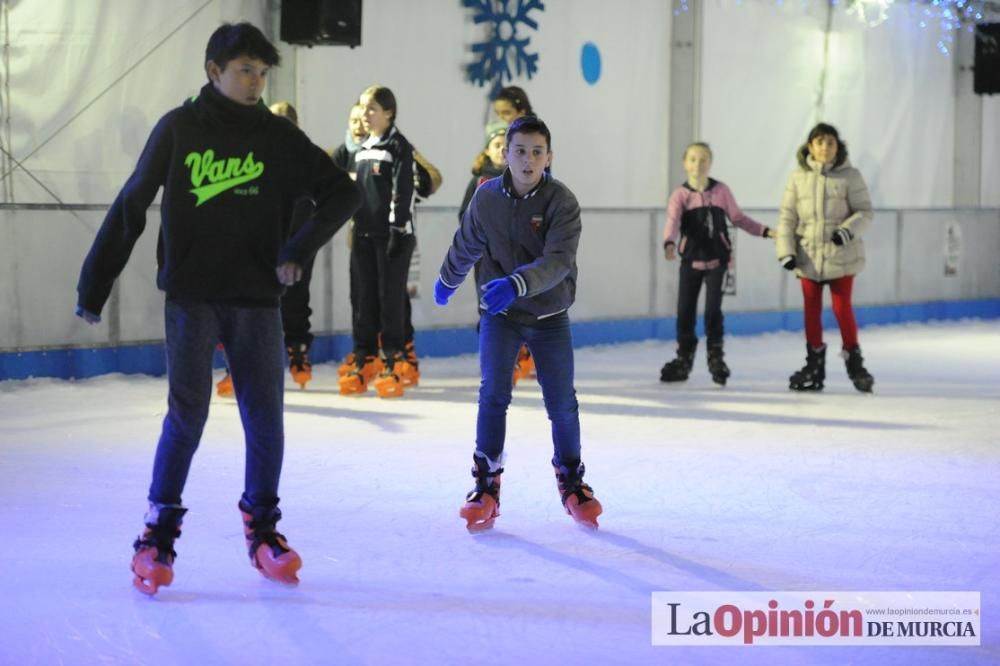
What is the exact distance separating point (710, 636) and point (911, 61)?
10.7m

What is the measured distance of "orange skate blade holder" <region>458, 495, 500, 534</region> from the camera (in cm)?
387

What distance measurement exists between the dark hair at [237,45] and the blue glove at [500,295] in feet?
2.64

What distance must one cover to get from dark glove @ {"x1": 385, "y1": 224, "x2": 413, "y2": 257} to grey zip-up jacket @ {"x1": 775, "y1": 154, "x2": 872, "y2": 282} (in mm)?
1765

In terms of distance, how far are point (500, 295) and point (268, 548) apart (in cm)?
83

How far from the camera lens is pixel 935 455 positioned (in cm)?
525

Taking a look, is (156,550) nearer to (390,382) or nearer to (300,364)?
(390,382)


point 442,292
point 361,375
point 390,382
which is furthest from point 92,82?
point 442,292

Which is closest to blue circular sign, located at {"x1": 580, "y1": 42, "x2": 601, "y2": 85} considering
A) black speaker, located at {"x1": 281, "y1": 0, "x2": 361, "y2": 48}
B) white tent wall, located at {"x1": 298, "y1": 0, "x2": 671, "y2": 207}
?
white tent wall, located at {"x1": 298, "y1": 0, "x2": 671, "y2": 207}

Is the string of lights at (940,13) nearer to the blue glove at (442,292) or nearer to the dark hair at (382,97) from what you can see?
the dark hair at (382,97)

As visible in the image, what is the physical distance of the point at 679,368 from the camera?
24.9ft

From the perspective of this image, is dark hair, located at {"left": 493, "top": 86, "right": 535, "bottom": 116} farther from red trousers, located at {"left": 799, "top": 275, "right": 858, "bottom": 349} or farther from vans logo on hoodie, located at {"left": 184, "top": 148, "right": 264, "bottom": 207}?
vans logo on hoodie, located at {"left": 184, "top": 148, "right": 264, "bottom": 207}

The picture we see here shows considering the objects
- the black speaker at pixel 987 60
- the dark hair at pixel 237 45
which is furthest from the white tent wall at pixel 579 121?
the dark hair at pixel 237 45

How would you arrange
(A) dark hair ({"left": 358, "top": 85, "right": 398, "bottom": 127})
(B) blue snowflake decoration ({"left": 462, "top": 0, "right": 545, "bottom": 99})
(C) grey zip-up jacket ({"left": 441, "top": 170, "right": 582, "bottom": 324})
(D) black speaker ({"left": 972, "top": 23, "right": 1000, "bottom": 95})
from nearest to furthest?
1. (C) grey zip-up jacket ({"left": 441, "top": 170, "right": 582, "bottom": 324})
2. (A) dark hair ({"left": 358, "top": 85, "right": 398, "bottom": 127})
3. (B) blue snowflake decoration ({"left": 462, "top": 0, "right": 545, "bottom": 99})
4. (D) black speaker ({"left": 972, "top": 23, "right": 1000, "bottom": 95})

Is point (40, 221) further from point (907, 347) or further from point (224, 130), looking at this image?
point (907, 347)
